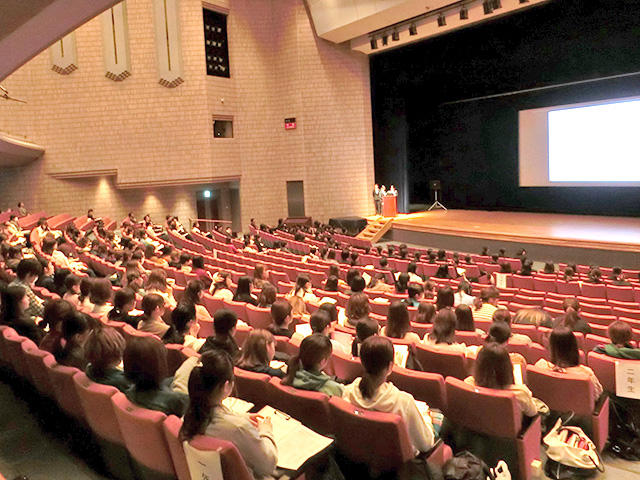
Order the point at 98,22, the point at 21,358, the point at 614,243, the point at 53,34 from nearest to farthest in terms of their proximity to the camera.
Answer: the point at 21,358 < the point at 53,34 < the point at 614,243 < the point at 98,22

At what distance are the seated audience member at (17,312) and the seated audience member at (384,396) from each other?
2782mm

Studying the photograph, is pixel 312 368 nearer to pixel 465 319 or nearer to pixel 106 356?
pixel 106 356

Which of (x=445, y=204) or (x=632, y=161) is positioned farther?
(x=445, y=204)

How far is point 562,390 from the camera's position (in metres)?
3.59

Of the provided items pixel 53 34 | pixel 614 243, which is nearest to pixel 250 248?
pixel 614 243

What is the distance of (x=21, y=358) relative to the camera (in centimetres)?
399

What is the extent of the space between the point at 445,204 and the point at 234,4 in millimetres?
10596

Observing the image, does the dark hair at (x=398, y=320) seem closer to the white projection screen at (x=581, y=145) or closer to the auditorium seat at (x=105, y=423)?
the auditorium seat at (x=105, y=423)

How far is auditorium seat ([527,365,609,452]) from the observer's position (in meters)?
3.53

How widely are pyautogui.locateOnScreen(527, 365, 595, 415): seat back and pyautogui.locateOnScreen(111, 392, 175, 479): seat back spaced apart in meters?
2.33

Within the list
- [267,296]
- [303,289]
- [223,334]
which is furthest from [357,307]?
[223,334]

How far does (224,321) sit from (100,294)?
2.12 m

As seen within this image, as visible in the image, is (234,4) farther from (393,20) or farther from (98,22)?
(393,20)

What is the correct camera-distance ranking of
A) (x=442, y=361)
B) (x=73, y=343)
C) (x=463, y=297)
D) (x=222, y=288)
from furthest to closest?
(x=222, y=288), (x=463, y=297), (x=442, y=361), (x=73, y=343)
